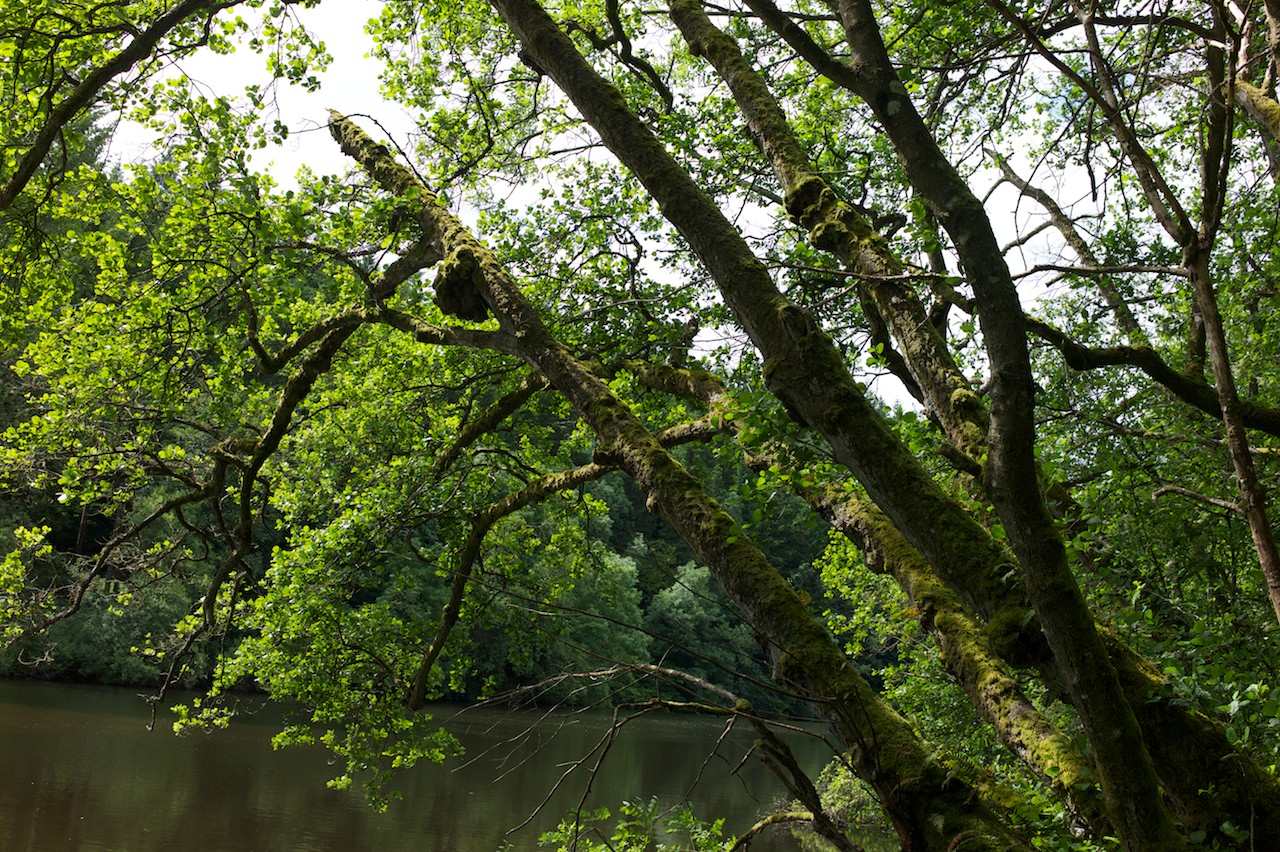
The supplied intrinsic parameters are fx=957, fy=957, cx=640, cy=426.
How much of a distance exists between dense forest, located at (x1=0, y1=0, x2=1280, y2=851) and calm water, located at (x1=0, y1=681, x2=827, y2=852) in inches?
160

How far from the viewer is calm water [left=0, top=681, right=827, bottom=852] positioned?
1427cm

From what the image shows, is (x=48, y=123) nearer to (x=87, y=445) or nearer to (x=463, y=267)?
(x=463, y=267)

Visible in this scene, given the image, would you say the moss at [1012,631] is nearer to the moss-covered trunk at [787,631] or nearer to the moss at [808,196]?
the moss-covered trunk at [787,631]

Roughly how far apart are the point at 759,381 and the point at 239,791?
16713 mm

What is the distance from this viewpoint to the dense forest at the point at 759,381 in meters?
2.74

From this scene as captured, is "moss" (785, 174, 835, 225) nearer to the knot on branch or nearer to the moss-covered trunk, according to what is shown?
the moss-covered trunk

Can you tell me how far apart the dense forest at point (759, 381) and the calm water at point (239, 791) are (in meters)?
4.07

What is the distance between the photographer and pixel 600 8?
28.4 feet

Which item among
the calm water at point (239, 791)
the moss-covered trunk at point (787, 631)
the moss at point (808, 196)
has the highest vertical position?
the moss at point (808, 196)

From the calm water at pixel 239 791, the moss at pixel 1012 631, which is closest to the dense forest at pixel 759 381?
the moss at pixel 1012 631

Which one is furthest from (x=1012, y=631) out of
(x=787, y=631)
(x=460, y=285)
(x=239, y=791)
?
(x=239, y=791)

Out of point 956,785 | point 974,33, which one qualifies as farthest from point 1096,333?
point 956,785

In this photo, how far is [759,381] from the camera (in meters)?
4.42

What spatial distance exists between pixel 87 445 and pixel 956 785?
789 cm
